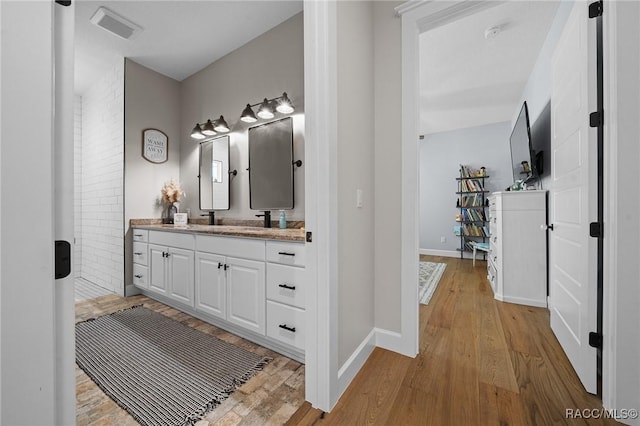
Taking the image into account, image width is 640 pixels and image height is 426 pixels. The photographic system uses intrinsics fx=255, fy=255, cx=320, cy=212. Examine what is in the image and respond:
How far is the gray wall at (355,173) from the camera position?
140 cm

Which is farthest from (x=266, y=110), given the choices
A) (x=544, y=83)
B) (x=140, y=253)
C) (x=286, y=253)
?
(x=544, y=83)

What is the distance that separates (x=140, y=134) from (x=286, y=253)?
9.05 ft

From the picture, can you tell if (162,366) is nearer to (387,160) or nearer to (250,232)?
(250,232)

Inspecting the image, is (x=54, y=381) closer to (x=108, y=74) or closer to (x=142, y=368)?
(x=142, y=368)

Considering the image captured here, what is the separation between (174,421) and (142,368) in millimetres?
586

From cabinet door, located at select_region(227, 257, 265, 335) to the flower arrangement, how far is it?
183cm

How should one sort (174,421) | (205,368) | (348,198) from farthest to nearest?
(205,368) < (348,198) < (174,421)

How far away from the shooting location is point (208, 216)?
10.5 feet

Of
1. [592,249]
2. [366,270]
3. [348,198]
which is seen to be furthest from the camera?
[366,270]

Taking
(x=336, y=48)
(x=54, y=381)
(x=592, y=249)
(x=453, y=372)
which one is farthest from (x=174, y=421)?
(x=592, y=249)

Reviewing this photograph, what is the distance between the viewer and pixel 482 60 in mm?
3080

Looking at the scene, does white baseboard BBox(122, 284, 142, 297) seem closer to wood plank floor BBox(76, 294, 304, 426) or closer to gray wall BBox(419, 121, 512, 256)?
wood plank floor BBox(76, 294, 304, 426)

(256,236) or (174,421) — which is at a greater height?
(256,236)

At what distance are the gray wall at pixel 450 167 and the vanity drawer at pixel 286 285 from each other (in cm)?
492
